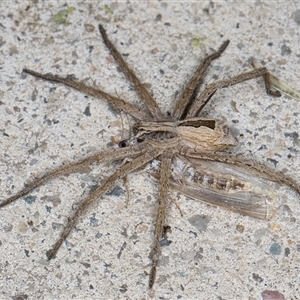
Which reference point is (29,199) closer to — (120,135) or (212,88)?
(120,135)

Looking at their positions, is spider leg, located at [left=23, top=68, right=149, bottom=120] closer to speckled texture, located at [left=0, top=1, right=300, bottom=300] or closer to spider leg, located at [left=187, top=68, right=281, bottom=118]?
speckled texture, located at [left=0, top=1, right=300, bottom=300]

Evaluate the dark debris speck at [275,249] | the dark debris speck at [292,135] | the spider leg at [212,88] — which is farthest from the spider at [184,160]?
the dark debris speck at [292,135]

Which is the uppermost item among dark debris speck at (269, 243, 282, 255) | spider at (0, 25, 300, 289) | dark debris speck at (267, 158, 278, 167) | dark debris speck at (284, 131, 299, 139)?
dark debris speck at (284, 131, 299, 139)

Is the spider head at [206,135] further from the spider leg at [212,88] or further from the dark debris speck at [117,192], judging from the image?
the dark debris speck at [117,192]

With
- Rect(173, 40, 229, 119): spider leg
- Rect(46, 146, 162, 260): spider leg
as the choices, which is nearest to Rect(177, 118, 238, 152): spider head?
Rect(173, 40, 229, 119): spider leg

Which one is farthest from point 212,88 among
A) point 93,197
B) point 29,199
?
point 29,199
